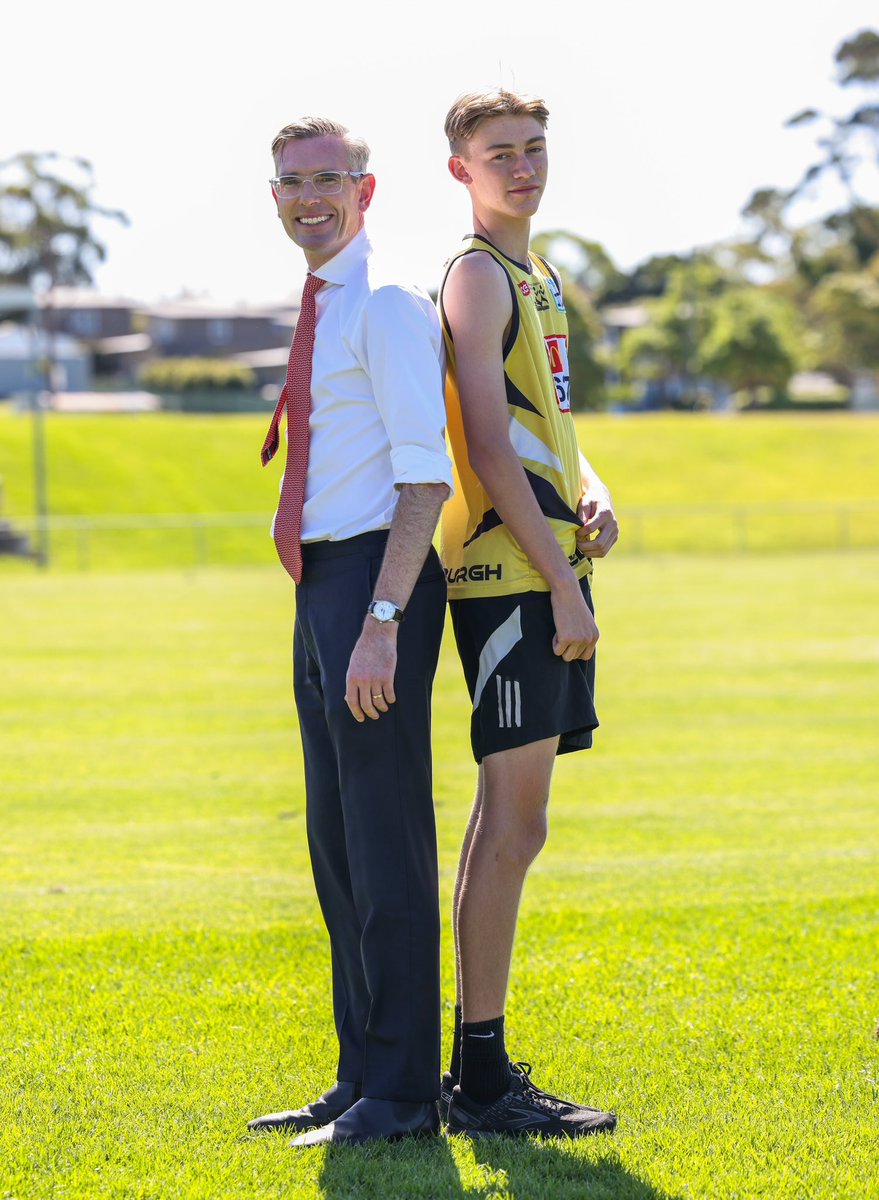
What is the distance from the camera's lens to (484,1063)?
3.48 metres

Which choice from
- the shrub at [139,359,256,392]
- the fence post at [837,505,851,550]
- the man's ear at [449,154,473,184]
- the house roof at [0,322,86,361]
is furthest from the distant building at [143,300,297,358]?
the man's ear at [449,154,473,184]

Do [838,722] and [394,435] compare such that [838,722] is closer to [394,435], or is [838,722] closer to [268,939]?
[268,939]

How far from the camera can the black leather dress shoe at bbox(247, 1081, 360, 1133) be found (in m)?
3.42

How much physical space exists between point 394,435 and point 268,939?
8.30 feet

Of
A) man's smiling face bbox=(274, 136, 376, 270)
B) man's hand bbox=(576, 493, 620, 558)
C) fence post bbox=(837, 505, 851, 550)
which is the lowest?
fence post bbox=(837, 505, 851, 550)

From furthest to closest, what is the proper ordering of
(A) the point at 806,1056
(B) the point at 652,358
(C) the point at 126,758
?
(B) the point at 652,358 < (C) the point at 126,758 < (A) the point at 806,1056

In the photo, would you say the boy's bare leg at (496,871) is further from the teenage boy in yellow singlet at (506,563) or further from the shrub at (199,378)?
the shrub at (199,378)

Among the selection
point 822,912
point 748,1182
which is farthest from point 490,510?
point 822,912

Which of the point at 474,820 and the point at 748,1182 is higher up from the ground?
the point at 474,820

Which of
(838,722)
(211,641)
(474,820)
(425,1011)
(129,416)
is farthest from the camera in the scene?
(129,416)

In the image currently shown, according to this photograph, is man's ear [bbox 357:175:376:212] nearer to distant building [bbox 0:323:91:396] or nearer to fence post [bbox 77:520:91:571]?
fence post [bbox 77:520:91:571]

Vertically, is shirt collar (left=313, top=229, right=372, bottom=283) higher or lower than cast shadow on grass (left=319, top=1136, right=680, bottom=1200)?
higher

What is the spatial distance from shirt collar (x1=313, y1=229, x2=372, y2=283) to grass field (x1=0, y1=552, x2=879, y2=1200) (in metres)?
1.90

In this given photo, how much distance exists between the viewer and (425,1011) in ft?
11.0
